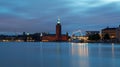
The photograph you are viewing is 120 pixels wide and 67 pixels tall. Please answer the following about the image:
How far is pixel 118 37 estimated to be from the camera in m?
192

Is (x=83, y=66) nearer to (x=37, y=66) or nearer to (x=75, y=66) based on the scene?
(x=75, y=66)

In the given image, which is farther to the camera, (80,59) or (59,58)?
(59,58)

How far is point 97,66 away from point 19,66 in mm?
7181

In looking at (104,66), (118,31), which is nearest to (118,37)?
(118,31)

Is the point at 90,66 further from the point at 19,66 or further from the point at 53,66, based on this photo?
the point at 19,66

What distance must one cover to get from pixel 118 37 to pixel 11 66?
555ft

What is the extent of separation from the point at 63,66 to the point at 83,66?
1.85 m

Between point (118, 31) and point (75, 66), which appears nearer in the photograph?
point (75, 66)

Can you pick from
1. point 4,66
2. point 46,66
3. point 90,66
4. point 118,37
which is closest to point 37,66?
point 46,66

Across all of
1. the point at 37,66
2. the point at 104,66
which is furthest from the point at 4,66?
the point at 104,66

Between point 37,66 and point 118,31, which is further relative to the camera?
point 118,31

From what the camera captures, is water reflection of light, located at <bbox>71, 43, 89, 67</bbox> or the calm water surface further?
water reflection of light, located at <bbox>71, 43, 89, 67</bbox>

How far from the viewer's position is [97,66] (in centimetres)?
2822

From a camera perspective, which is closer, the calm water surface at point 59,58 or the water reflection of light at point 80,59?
the calm water surface at point 59,58
